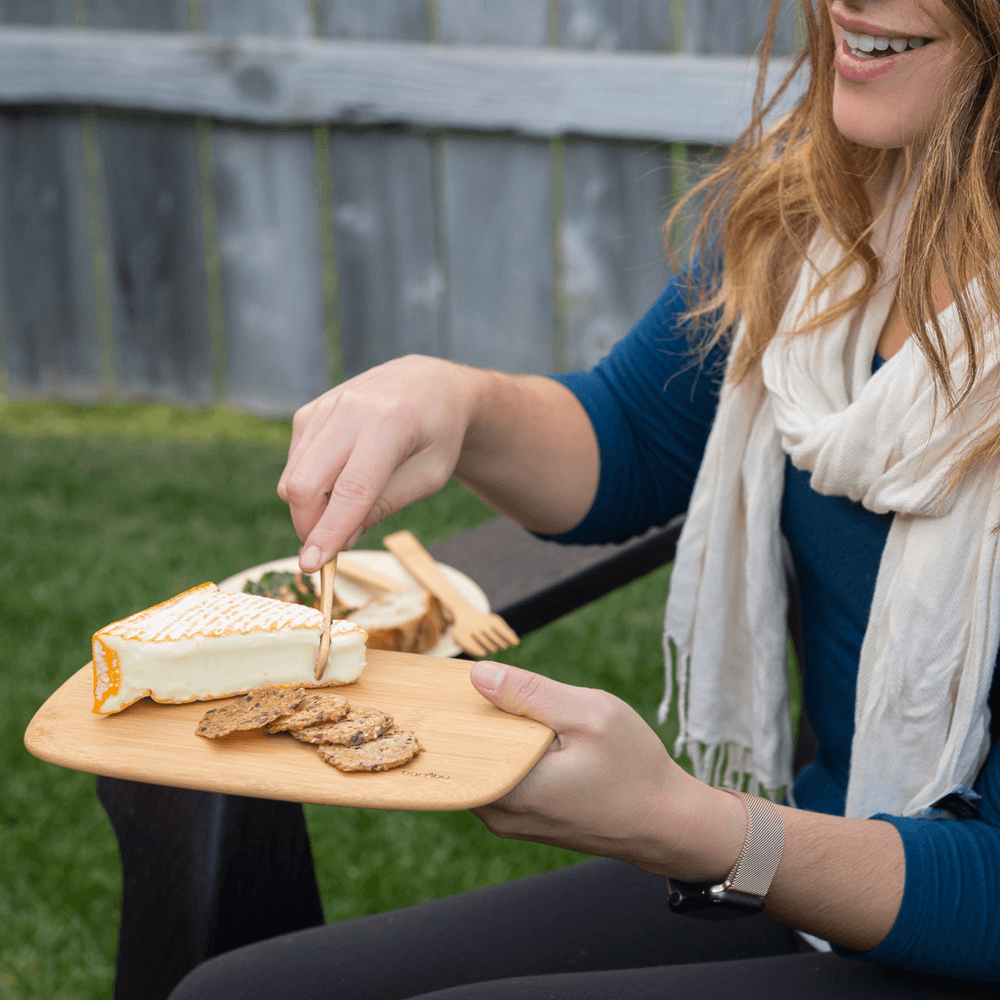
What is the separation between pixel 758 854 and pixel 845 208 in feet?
2.21

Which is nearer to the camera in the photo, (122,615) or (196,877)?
(196,877)

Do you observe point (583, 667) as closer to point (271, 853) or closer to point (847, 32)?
point (271, 853)

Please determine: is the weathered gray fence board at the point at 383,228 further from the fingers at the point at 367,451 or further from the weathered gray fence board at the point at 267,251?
the fingers at the point at 367,451

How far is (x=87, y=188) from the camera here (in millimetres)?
3588

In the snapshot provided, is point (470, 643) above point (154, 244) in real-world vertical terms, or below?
below

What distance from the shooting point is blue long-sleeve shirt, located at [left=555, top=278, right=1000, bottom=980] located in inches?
39.2

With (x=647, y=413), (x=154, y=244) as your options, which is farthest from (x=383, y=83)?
(x=647, y=413)

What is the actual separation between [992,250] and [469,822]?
153 cm

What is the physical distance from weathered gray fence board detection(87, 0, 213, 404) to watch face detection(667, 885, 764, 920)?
2.99 meters

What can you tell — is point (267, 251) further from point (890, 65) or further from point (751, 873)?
point (751, 873)

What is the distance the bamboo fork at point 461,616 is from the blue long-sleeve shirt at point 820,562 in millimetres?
171

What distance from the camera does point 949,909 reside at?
0.99 m

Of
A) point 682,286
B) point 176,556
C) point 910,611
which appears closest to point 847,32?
point 682,286

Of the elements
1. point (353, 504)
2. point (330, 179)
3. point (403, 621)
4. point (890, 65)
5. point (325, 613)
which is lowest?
point (403, 621)
